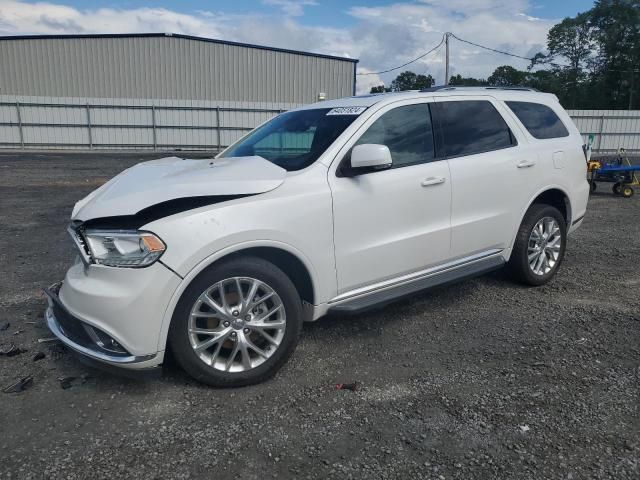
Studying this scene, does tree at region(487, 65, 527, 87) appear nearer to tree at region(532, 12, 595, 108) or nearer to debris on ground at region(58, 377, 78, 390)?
tree at region(532, 12, 595, 108)

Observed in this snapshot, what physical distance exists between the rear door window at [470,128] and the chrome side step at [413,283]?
0.92 metres

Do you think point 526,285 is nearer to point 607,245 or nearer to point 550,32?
point 607,245

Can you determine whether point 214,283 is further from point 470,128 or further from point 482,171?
point 470,128

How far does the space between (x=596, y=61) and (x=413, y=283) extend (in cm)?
6621

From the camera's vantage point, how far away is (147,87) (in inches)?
1148

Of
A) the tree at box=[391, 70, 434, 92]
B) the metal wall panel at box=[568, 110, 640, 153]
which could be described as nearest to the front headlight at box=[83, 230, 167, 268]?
the metal wall panel at box=[568, 110, 640, 153]

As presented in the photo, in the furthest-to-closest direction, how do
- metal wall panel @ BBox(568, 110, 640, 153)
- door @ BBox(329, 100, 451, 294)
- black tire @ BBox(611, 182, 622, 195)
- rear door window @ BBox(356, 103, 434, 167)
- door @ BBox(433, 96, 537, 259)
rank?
metal wall panel @ BBox(568, 110, 640, 153), black tire @ BBox(611, 182, 622, 195), door @ BBox(433, 96, 537, 259), rear door window @ BBox(356, 103, 434, 167), door @ BBox(329, 100, 451, 294)

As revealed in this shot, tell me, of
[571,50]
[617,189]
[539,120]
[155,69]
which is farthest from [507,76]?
[539,120]

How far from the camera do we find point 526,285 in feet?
16.6

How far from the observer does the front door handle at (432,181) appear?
12.7 feet

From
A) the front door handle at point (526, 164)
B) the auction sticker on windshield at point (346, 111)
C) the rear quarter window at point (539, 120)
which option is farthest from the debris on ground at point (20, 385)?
the rear quarter window at point (539, 120)

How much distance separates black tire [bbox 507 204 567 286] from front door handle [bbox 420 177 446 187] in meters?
1.25

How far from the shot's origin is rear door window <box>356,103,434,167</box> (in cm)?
378

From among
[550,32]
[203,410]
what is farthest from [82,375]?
[550,32]
